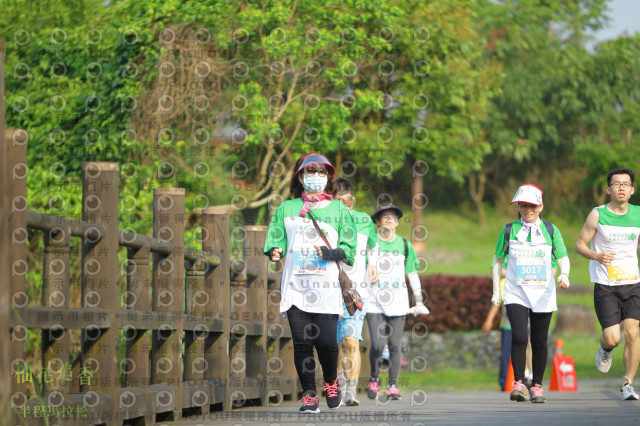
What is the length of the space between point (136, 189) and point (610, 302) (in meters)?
8.24

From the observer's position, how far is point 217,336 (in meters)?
9.48

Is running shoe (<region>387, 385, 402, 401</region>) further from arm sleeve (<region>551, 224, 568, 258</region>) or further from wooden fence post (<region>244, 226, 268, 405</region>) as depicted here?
arm sleeve (<region>551, 224, 568, 258</region>)

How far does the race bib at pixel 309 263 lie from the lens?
8.63 meters

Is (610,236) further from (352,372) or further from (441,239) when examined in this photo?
(441,239)

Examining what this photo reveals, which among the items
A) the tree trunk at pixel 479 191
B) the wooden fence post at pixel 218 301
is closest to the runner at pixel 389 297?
the wooden fence post at pixel 218 301

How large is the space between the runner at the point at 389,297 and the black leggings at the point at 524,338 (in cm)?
173

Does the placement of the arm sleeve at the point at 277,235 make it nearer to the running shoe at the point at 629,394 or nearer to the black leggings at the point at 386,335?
the black leggings at the point at 386,335

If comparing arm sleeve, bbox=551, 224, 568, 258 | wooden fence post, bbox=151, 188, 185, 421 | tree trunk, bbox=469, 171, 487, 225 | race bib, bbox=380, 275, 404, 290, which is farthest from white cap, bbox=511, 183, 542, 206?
tree trunk, bbox=469, 171, 487, 225

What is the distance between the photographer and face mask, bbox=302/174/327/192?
8766 mm

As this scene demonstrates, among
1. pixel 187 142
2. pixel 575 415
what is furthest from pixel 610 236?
pixel 187 142

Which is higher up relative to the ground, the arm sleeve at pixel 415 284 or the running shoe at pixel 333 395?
the arm sleeve at pixel 415 284

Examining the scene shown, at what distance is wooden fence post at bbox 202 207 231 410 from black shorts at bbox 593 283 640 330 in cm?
332

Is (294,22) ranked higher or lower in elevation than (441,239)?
higher

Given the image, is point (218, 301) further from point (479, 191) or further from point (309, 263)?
point (479, 191)
